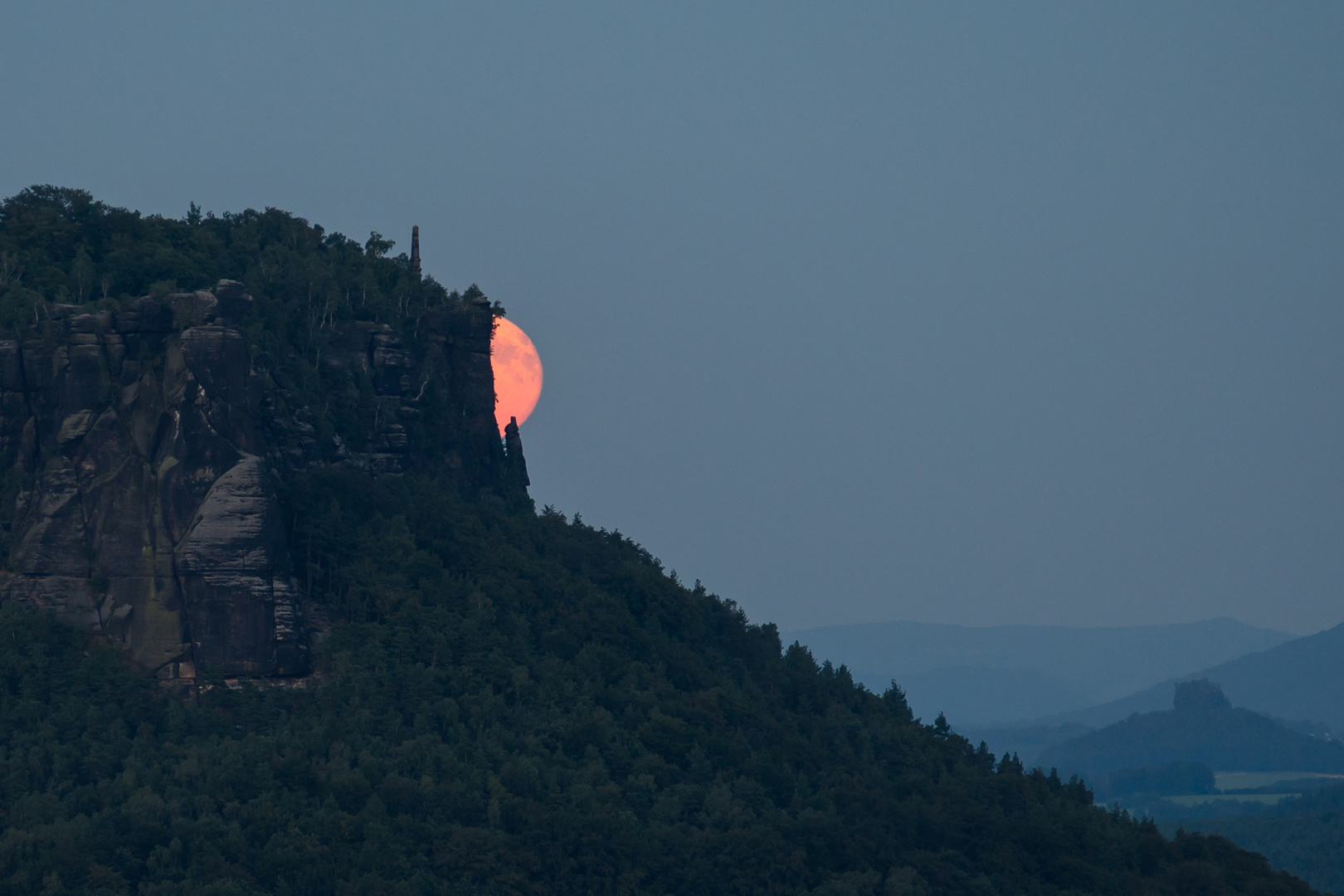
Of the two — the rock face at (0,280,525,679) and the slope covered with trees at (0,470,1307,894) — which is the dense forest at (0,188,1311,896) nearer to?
the slope covered with trees at (0,470,1307,894)

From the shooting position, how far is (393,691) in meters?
115

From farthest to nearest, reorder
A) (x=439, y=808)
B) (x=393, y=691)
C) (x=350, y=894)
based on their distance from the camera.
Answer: (x=393, y=691) → (x=439, y=808) → (x=350, y=894)

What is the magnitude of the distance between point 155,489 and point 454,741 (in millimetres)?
24717

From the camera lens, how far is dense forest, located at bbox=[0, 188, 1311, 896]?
102 metres

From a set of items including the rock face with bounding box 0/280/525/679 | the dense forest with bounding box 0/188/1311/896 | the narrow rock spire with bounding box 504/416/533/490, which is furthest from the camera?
the narrow rock spire with bounding box 504/416/533/490

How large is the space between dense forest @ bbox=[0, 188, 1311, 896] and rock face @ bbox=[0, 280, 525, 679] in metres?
2.42

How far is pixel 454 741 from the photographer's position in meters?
114

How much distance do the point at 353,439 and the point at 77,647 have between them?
28.4 metres

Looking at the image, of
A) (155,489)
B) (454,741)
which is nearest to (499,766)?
(454,741)

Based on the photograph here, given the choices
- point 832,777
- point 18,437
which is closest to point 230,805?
point 18,437

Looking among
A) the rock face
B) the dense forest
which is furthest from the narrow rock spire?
the rock face

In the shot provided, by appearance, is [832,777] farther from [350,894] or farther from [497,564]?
[350,894]

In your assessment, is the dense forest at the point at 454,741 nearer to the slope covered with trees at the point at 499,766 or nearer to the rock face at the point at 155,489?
the slope covered with trees at the point at 499,766

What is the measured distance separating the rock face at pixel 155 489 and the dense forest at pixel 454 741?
242 cm
